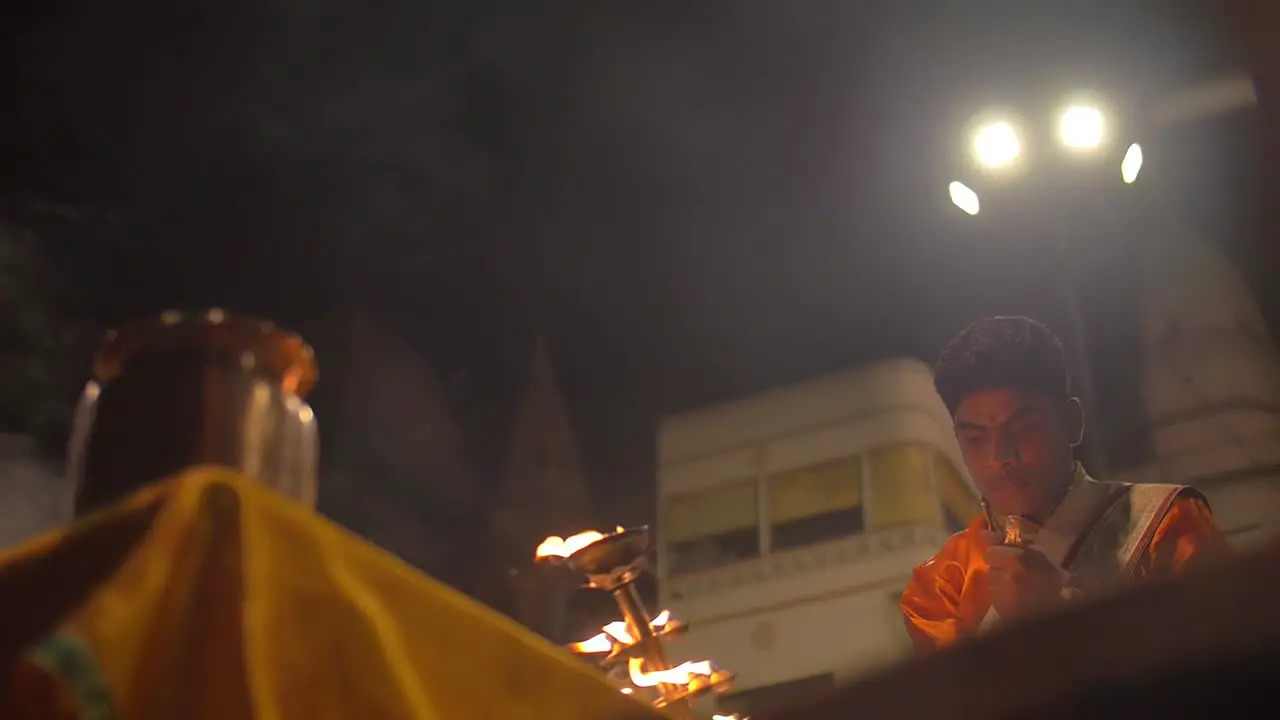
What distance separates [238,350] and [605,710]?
50 centimetres

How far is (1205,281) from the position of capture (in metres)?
3.42

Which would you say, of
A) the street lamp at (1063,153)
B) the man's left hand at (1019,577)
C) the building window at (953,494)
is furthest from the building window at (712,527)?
the man's left hand at (1019,577)

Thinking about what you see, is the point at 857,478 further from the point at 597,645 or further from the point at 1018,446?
the point at 597,645

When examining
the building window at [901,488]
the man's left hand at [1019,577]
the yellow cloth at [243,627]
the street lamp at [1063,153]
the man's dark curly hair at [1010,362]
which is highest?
the street lamp at [1063,153]

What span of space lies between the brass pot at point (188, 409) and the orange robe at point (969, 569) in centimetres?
125

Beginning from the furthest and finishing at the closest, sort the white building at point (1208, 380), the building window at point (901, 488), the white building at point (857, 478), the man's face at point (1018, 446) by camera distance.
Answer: the building window at point (901, 488), the white building at point (857, 478), the white building at point (1208, 380), the man's face at point (1018, 446)

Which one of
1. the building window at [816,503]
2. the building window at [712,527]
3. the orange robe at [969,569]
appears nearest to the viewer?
the orange robe at [969,569]

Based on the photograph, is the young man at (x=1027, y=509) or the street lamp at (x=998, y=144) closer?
the young man at (x=1027, y=509)

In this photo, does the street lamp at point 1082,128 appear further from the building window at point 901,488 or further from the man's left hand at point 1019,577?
the man's left hand at point 1019,577

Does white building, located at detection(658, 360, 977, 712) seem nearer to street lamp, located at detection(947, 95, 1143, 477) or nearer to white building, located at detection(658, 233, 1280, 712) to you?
white building, located at detection(658, 233, 1280, 712)

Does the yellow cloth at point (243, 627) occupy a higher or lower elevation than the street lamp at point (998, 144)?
lower

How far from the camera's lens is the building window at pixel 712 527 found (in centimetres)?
397

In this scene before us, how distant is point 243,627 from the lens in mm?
821

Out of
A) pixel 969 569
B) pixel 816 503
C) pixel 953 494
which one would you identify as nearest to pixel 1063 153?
pixel 953 494
